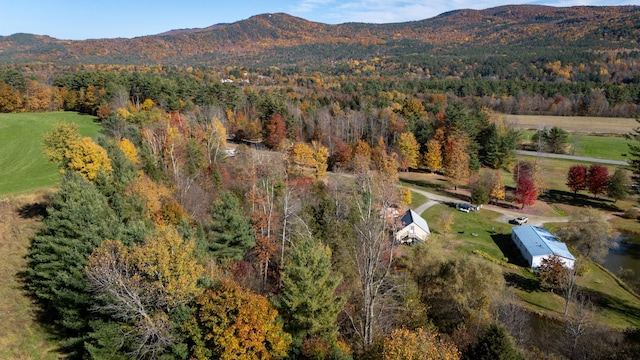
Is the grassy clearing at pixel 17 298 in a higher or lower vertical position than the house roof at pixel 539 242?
higher

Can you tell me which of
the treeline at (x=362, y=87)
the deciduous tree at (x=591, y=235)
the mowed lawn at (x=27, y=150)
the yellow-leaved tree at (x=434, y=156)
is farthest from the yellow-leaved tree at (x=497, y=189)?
the mowed lawn at (x=27, y=150)

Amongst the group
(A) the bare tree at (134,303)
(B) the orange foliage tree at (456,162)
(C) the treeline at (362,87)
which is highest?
(C) the treeline at (362,87)

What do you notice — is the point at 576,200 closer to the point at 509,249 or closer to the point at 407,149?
the point at 509,249

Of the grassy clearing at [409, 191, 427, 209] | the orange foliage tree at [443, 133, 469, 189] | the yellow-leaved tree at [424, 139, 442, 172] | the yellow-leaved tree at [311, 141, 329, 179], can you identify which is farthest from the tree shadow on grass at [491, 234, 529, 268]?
the yellow-leaved tree at [311, 141, 329, 179]

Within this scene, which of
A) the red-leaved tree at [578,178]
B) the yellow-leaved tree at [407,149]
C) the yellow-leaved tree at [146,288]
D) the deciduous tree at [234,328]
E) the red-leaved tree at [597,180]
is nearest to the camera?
the deciduous tree at [234,328]

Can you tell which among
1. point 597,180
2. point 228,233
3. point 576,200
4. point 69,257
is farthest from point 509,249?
point 69,257

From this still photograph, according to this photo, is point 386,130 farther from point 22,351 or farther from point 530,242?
point 22,351

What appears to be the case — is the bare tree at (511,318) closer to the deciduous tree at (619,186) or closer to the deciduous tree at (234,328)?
the deciduous tree at (234,328)

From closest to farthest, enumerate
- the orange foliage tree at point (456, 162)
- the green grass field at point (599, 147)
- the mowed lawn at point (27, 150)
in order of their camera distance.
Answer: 1. the mowed lawn at point (27, 150)
2. the orange foliage tree at point (456, 162)
3. the green grass field at point (599, 147)
